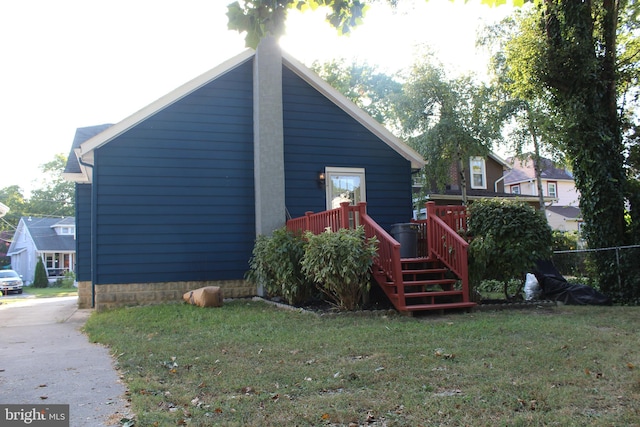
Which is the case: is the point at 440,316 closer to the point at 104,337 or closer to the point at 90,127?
the point at 104,337

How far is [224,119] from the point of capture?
10883 millimetres

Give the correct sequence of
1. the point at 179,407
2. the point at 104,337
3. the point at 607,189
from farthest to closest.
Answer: the point at 607,189 → the point at 104,337 → the point at 179,407

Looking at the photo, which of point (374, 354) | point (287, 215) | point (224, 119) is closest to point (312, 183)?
point (287, 215)

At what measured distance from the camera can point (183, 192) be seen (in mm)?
10438

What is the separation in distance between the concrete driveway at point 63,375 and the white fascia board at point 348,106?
6988mm

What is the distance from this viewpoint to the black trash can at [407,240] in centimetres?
1002

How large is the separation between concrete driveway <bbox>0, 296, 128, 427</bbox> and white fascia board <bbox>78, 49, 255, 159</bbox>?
3.57m

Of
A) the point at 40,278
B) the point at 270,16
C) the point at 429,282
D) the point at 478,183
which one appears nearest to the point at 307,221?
the point at 429,282

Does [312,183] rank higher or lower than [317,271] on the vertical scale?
higher

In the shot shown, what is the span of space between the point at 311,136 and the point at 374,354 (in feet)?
23.5

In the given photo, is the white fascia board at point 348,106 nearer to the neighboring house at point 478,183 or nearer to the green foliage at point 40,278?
the neighboring house at point 478,183

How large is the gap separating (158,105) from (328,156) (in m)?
3.85

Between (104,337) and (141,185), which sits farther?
(141,185)

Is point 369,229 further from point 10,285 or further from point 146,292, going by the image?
point 10,285
